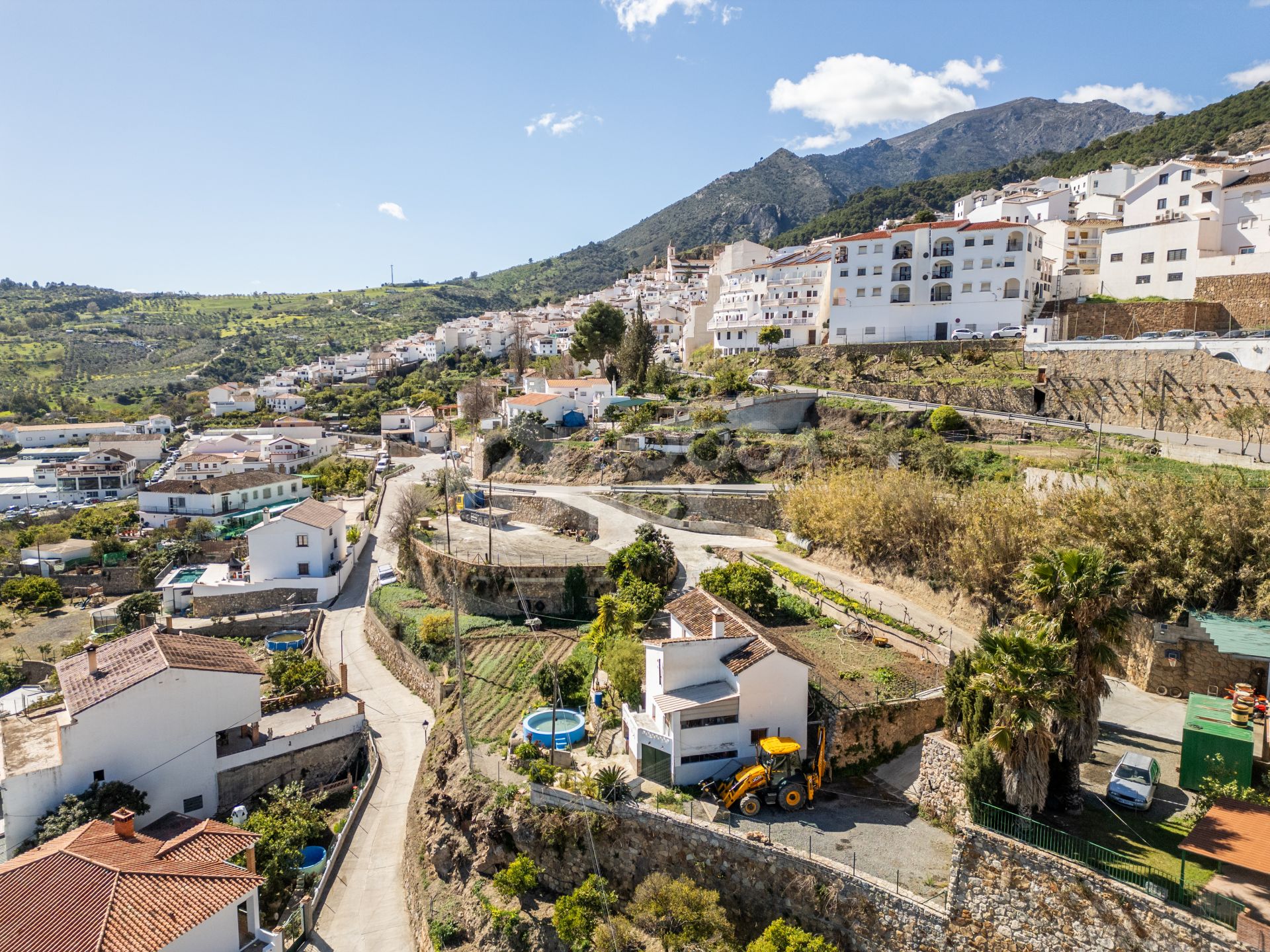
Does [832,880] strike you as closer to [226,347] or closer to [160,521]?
[160,521]

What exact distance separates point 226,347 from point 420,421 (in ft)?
290

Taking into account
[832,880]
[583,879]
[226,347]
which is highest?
[226,347]

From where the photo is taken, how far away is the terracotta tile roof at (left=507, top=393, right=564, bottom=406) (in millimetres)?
48719

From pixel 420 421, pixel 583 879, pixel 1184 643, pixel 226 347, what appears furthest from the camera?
pixel 226 347

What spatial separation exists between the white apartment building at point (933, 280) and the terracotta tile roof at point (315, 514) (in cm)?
3413

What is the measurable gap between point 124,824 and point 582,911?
11.1 m

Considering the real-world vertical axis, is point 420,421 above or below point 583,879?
above

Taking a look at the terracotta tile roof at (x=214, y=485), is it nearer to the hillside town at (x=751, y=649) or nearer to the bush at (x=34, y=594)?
the hillside town at (x=751, y=649)

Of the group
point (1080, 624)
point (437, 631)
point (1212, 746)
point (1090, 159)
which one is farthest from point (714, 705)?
point (1090, 159)

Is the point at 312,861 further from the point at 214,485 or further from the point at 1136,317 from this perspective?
the point at 1136,317

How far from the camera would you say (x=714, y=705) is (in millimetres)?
15945

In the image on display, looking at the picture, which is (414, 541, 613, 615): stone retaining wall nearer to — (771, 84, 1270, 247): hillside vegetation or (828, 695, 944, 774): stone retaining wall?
(828, 695, 944, 774): stone retaining wall

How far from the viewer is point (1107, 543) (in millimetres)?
17953

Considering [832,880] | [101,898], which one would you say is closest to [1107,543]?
[832,880]
